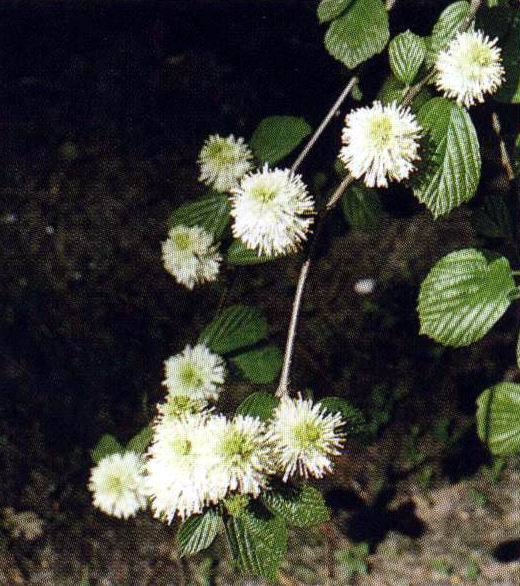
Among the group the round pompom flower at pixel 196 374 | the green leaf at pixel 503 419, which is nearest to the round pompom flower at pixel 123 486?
the round pompom flower at pixel 196 374

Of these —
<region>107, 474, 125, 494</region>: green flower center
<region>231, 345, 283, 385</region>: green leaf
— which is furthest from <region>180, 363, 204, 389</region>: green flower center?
<region>107, 474, 125, 494</region>: green flower center

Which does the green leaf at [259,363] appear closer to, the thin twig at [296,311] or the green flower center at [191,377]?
the green flower center at [191,377]

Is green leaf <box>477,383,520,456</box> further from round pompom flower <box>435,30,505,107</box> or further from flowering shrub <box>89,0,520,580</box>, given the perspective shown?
round pompom flower <box>435,30,505,107</box>

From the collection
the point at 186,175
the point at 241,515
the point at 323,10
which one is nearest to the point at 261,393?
the point at 241,515

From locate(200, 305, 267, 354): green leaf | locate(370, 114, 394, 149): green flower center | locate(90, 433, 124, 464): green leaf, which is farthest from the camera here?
locate(90, 433, 124, 464): green leaf

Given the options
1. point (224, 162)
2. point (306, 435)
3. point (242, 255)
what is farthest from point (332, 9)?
point (306, 435)
